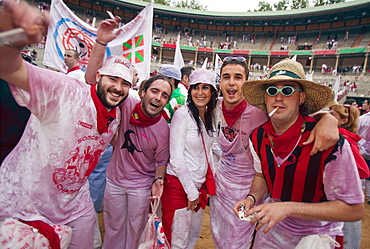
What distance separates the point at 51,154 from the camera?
5.14 feet

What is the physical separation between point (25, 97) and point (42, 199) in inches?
32.2

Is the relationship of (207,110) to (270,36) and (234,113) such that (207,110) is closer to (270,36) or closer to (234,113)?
(234,113)

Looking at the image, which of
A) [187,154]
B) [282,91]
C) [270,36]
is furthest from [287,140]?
[270,36]

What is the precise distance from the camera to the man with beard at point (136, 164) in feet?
7.52

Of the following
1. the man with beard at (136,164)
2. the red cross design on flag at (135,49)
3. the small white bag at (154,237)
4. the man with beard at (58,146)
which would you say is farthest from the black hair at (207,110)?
the red cross design on flag at (135,49)

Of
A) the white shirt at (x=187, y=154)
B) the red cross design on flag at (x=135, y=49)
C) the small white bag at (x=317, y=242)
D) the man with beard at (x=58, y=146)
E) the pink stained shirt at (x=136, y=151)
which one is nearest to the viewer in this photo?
the man with beard at (x=58, y=146)

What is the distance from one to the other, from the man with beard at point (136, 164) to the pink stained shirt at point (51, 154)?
0.62 m

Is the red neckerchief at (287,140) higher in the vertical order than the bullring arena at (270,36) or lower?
lower

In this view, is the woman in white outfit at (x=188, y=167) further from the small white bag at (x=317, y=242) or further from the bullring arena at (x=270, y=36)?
the bullring arena at (x=270, y=36)

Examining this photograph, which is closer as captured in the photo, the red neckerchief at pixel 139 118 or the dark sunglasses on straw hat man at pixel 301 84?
the dark sunglasses on straw hat man at pixel 301 84

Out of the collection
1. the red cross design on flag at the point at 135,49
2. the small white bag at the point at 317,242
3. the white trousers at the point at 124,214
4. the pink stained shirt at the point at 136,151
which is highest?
the red cross design on flag at the point at 135,49

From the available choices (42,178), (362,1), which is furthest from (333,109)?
(362,1)

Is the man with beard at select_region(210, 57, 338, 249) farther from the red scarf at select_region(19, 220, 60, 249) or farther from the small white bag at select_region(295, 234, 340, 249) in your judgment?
the red scarf at select_region(19, 220, 60, 249)

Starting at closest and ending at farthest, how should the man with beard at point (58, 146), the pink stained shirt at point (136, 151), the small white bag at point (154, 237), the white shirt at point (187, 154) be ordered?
the man with beard at point (58, 146) < the small white bag at point (154, 237) < the white shirt at point (187, 154) < the pink stained shirt at point (136, 151)
